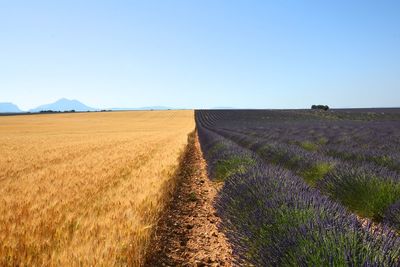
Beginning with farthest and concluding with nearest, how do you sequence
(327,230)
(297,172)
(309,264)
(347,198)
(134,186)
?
(297,172), (134,186), (347,198), (327,230), (309,264)

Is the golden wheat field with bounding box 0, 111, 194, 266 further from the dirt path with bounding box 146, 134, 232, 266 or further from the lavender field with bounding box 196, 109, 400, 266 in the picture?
the lavender field with bounding box 196, 109, 400, 266

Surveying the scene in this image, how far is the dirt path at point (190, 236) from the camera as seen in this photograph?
402 centimetres

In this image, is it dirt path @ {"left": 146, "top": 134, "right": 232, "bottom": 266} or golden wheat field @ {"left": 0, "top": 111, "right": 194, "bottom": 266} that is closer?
golden wheat field @ {"left": 0, "top": 111, "right": 194, "bottom": 266}

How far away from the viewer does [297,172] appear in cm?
869

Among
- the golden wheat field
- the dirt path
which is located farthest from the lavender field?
the golden wheat field

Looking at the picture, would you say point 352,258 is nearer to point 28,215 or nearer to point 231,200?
point 231,200

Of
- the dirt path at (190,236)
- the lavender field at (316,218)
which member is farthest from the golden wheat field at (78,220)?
the lavender field at (316,218)

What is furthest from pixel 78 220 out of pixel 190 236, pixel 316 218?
pixel 316 218

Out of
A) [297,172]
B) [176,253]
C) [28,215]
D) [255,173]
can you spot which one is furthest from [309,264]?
[297,172]

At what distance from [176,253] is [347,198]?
326cm

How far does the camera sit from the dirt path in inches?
158

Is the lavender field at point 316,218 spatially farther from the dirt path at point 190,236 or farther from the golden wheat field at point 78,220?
the golden wheat field at point 78,220

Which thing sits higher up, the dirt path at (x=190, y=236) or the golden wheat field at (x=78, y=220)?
the golden wheat field at (x=78, y=220)

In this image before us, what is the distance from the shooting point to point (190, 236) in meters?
4.98
